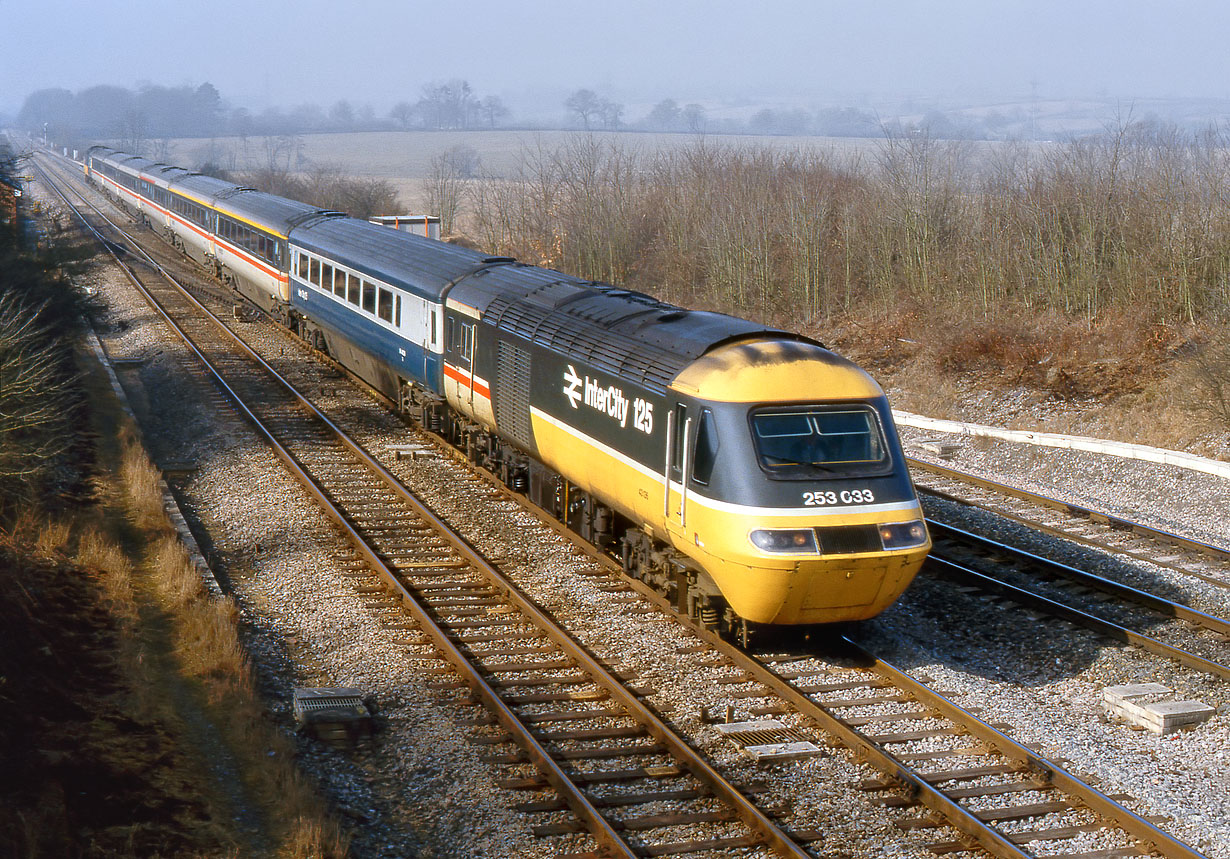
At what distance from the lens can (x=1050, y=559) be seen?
14.4 m

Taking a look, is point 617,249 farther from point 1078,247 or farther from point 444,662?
point 444,662

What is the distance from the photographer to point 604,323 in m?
13.1

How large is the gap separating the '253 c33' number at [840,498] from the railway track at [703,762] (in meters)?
1.63

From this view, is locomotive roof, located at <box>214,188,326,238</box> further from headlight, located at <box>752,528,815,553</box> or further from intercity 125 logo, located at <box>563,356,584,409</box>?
headlight, located at <box>752,528,815,553</box>

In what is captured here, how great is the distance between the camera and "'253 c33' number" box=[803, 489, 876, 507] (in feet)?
32.6

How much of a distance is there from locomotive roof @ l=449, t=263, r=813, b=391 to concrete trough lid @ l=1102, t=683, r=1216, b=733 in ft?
14.3

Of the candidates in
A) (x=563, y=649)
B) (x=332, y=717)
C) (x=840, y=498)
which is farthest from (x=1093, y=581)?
(x=332, y=717)

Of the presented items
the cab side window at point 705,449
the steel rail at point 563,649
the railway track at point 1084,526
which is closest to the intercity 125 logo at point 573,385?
the steel rail at point 563,649

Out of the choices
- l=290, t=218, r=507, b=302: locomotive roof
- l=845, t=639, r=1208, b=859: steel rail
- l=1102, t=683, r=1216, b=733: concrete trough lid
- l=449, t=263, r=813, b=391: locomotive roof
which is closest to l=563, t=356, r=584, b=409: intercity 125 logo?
l=449, t=263, r=813, b=391: locomotive roof

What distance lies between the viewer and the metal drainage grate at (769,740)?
358 inches

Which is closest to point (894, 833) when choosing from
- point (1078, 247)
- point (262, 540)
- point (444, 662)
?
point (444, 662)

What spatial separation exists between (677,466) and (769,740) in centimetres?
272

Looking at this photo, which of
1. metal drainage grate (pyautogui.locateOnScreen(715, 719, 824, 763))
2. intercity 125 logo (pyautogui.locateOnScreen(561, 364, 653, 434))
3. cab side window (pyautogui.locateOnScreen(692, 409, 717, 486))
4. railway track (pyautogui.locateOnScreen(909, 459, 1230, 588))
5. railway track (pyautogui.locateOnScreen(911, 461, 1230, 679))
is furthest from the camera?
railway track (pyautogui.locateOnScreen(909, 459, 1230, 588))

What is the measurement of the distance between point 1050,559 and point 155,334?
23166 millimetres
